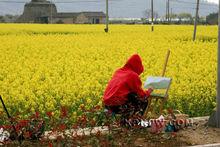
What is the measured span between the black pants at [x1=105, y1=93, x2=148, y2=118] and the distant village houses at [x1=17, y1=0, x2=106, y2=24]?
67.9m

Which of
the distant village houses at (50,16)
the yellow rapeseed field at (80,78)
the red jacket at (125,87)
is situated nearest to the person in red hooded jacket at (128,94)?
the red jacket at (125,87)

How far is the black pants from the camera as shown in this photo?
573cm

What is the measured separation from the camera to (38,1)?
93.4m

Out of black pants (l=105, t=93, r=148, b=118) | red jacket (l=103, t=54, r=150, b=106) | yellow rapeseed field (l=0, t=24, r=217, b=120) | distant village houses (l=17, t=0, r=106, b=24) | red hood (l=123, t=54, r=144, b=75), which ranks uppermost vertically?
red hood (l=123, t=54, r=144, b=75)

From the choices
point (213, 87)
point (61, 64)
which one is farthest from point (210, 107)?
point (61, 64)

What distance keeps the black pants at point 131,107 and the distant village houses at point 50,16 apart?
67.9 metres

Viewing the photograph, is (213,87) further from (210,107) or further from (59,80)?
(59,80)

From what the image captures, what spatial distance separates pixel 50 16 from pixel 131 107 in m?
71.7

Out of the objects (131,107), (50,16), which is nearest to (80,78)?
(131,107)

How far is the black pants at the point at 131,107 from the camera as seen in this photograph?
5.73 meters

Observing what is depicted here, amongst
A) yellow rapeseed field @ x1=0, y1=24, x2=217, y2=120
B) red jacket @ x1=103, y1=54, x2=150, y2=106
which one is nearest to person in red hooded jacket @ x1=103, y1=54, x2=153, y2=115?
red jacket @ x1=103, y1=54, x2=150, y2=106

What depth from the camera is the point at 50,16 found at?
76.2 m

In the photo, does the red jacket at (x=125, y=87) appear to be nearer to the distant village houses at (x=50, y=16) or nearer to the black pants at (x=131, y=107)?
the black pants at (x=131, y=107)

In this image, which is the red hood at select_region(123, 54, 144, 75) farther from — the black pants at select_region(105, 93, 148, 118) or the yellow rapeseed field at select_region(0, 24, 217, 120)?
the yellow rapeseed field at select_region(0, 24, 217, 120)
